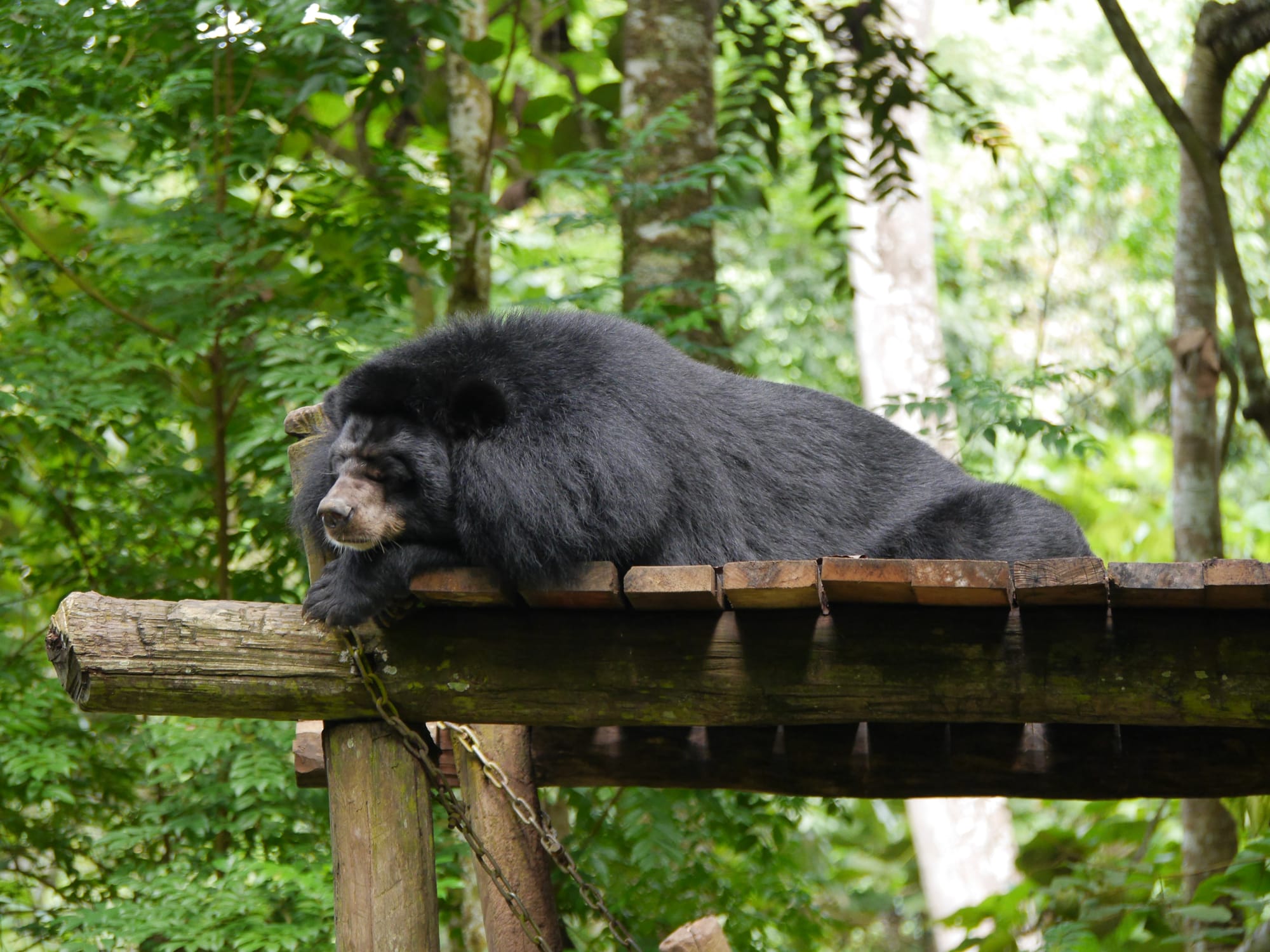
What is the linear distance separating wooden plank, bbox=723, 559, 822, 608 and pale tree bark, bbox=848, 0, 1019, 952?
5.21 metres

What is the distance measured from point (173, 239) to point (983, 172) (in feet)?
31.5

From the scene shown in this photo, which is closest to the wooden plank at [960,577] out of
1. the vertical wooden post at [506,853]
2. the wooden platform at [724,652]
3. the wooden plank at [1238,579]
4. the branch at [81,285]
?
the wooden platform at [724,652]

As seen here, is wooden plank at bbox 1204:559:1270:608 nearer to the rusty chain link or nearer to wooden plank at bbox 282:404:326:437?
the rusty chain link

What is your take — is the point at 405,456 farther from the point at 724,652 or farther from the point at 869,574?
the point at 869,574

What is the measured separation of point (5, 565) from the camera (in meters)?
4.56

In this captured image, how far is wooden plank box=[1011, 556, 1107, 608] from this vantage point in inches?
80.5

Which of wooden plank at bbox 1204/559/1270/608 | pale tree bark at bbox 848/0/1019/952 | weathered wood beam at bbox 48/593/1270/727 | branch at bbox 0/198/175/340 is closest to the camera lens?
wooden plank at bbox 1204/559/1270/608

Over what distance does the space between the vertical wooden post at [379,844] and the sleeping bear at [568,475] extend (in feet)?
1.01

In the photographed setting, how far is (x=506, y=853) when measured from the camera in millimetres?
2973

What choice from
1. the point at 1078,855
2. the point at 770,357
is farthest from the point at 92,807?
the point at 770,357

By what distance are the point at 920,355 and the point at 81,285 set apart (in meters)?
5.73

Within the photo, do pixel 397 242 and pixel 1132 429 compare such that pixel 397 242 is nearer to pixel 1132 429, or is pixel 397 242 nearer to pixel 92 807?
pixel 92 807

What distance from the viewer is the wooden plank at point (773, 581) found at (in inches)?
82.7

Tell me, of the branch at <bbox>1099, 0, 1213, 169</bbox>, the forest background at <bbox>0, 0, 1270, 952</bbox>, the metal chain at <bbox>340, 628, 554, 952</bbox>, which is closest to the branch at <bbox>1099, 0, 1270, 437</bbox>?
the branch at <bbox>1099, 0, 1213, 169</bbox>
